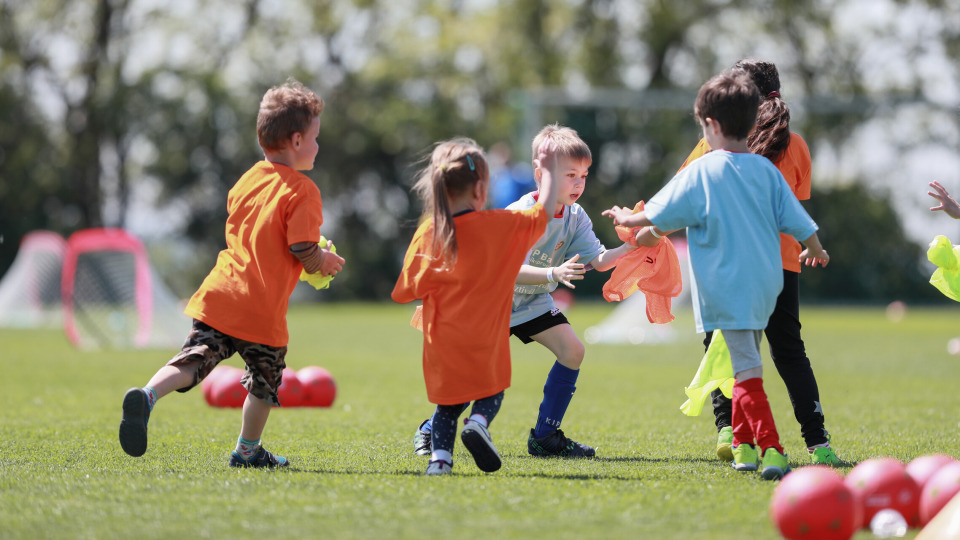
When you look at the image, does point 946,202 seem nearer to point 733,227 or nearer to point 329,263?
point 733,227

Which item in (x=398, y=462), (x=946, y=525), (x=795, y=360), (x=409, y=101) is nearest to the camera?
(x=946, y=525)

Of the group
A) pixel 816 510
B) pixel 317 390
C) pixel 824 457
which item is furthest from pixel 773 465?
pixel 317 390

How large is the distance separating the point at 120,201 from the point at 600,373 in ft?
74.2

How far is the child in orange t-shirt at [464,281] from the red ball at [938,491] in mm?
1655

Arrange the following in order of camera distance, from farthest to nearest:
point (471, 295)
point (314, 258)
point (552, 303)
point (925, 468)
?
1. point (552, 303)
2. point (314, 258)
3. point (471, 295)
4. point (925, 468)

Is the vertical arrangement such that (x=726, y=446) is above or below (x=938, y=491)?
below

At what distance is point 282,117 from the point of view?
476cm

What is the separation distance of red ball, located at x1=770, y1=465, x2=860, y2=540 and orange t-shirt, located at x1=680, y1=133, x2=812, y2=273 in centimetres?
183

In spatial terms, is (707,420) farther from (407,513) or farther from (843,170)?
(843,170)

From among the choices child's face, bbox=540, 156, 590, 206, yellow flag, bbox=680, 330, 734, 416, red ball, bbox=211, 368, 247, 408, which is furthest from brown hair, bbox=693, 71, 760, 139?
red ball, bbox=211, 368, 247, 408

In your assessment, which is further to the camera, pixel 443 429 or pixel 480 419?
pixel 443 429

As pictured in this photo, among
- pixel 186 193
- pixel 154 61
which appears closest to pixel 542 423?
pixel 186 193

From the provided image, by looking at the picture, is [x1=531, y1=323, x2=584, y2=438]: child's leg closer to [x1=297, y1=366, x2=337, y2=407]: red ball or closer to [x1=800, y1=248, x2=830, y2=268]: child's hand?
[x1=800, y1=248, x2=830, y2=268]: child's hand

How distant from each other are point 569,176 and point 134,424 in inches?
94.6
